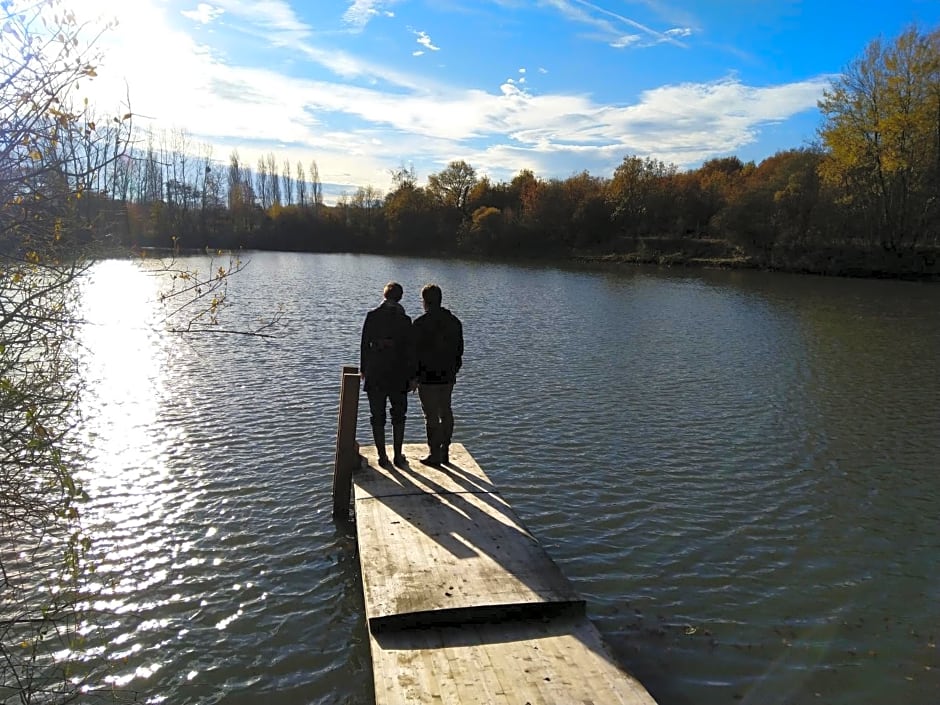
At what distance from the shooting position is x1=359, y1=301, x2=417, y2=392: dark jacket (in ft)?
25.6

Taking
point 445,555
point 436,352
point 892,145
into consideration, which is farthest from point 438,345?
point 892,145

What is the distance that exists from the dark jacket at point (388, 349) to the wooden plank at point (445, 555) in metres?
1.27

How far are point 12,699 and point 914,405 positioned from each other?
16899mm

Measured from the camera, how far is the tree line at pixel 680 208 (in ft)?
161

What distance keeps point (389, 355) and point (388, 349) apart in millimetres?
83

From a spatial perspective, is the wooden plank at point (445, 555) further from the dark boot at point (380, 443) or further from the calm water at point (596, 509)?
the calm water at point (596, 509)

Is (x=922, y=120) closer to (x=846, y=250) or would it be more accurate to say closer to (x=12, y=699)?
(x=846, y=250)

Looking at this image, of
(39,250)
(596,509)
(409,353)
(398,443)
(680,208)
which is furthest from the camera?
(680,208)

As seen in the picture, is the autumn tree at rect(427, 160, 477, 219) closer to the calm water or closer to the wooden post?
the calm water

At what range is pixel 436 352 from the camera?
8.02 m

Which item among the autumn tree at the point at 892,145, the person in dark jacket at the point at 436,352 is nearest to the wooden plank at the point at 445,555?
the person in dark jacket at the point at 436,352

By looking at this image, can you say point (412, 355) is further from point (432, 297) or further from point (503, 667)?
point (503, 667)

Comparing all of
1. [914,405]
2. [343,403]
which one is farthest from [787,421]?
[343,403]

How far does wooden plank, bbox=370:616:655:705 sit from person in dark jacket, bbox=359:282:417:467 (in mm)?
3527
